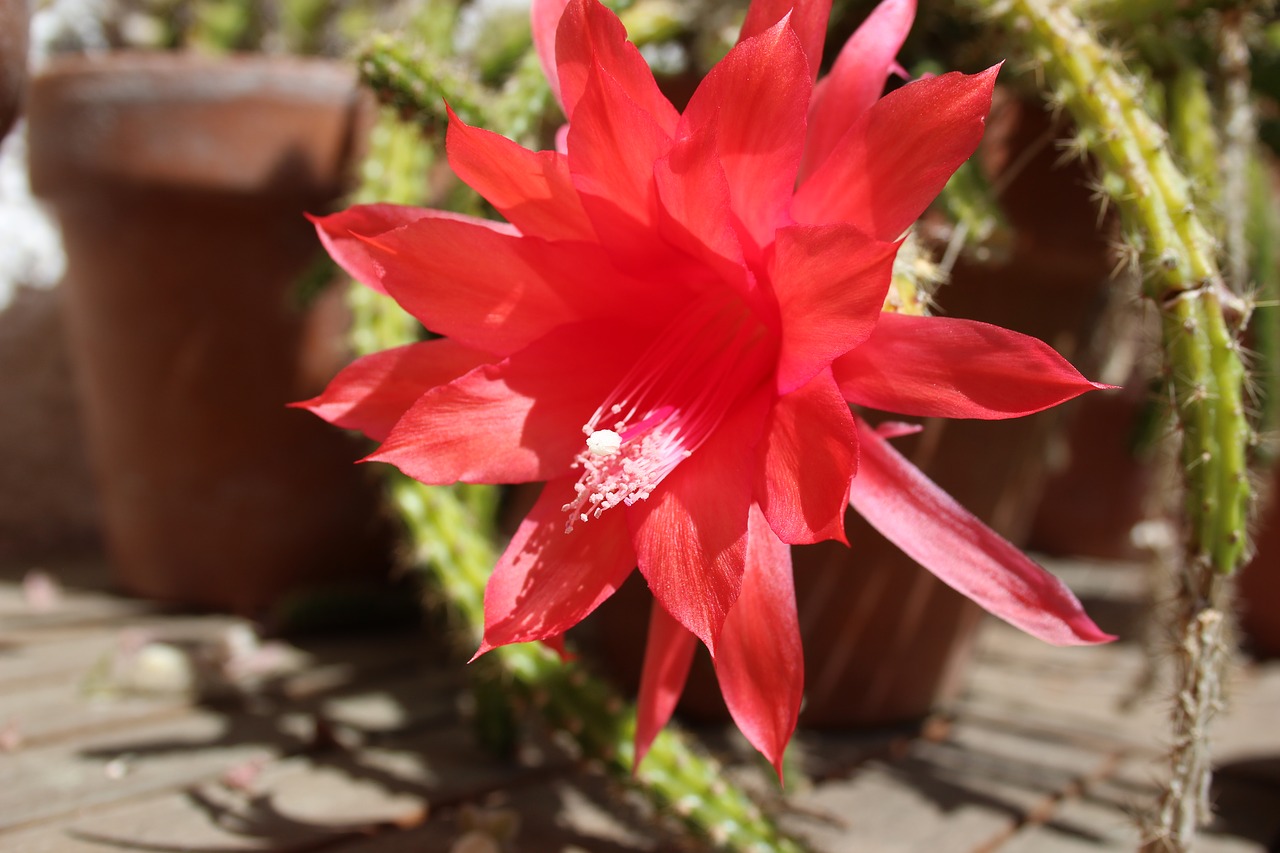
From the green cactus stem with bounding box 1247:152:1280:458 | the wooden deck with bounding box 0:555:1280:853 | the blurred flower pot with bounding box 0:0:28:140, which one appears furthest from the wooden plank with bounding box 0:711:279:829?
the green cactus stem with bounding box 1247:152:1280:458

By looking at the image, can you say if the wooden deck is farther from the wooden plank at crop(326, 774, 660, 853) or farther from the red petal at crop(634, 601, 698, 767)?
the red petal at crop(634, 601, 698, 767)

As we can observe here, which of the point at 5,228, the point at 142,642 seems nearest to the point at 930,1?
the point at 142,642

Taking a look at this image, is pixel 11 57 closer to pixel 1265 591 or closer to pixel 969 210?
pixel 969 210

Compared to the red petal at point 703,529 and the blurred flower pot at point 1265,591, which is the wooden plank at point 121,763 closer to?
the red petal at point 703,529

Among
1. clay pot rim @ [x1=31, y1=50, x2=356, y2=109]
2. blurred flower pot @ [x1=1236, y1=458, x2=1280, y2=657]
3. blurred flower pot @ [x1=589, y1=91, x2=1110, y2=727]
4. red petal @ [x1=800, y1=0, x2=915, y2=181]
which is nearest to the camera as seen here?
red petal @ [x1=800, y1=0, x2=915, y2=181]

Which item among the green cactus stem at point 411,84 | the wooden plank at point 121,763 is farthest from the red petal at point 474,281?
the wooden plank at point 121,763

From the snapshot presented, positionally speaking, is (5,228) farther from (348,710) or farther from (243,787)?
(243,787)
